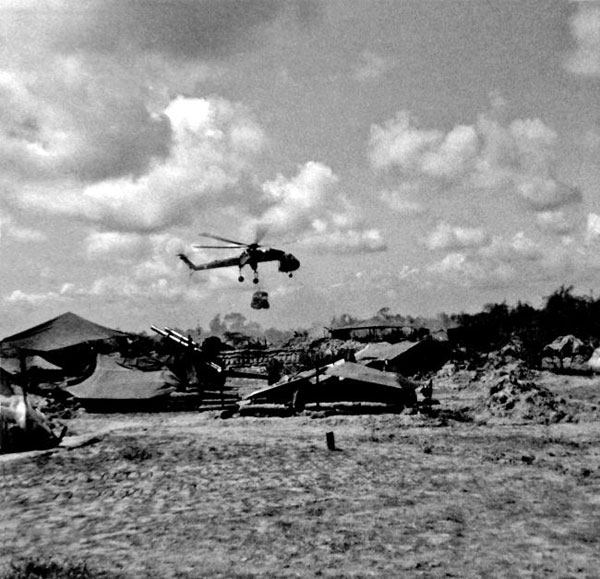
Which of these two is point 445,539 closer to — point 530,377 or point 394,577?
point 394,577

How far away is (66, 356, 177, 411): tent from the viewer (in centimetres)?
2372

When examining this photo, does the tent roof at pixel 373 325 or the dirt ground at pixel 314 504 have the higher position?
the tent roof at pixel 373 325

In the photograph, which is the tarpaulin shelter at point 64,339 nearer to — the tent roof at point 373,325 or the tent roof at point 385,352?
the tent roof at point 385,352

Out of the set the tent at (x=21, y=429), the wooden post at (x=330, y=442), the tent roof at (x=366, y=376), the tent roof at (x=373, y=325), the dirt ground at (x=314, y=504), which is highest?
the tent roof at (x=373, y=325)

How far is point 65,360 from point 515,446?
24.6 metres

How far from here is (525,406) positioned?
1962cm

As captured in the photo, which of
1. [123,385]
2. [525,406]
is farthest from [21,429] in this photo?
[525,406]

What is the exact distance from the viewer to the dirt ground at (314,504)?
729 centimetres

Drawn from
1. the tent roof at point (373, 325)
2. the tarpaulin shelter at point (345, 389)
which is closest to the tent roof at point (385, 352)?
the tarpaulin shelter at point (345, 389)

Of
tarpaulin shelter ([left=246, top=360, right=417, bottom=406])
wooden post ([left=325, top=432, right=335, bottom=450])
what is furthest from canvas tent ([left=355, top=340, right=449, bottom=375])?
wooden post ([left=325, top=432, right=335, bottom=450])

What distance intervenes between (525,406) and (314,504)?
1190cm

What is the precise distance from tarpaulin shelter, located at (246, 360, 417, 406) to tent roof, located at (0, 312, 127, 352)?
13.7 metres

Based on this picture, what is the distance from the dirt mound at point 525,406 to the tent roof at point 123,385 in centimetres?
1152

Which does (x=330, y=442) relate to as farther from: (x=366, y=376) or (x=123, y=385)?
(x=123, y=385)
